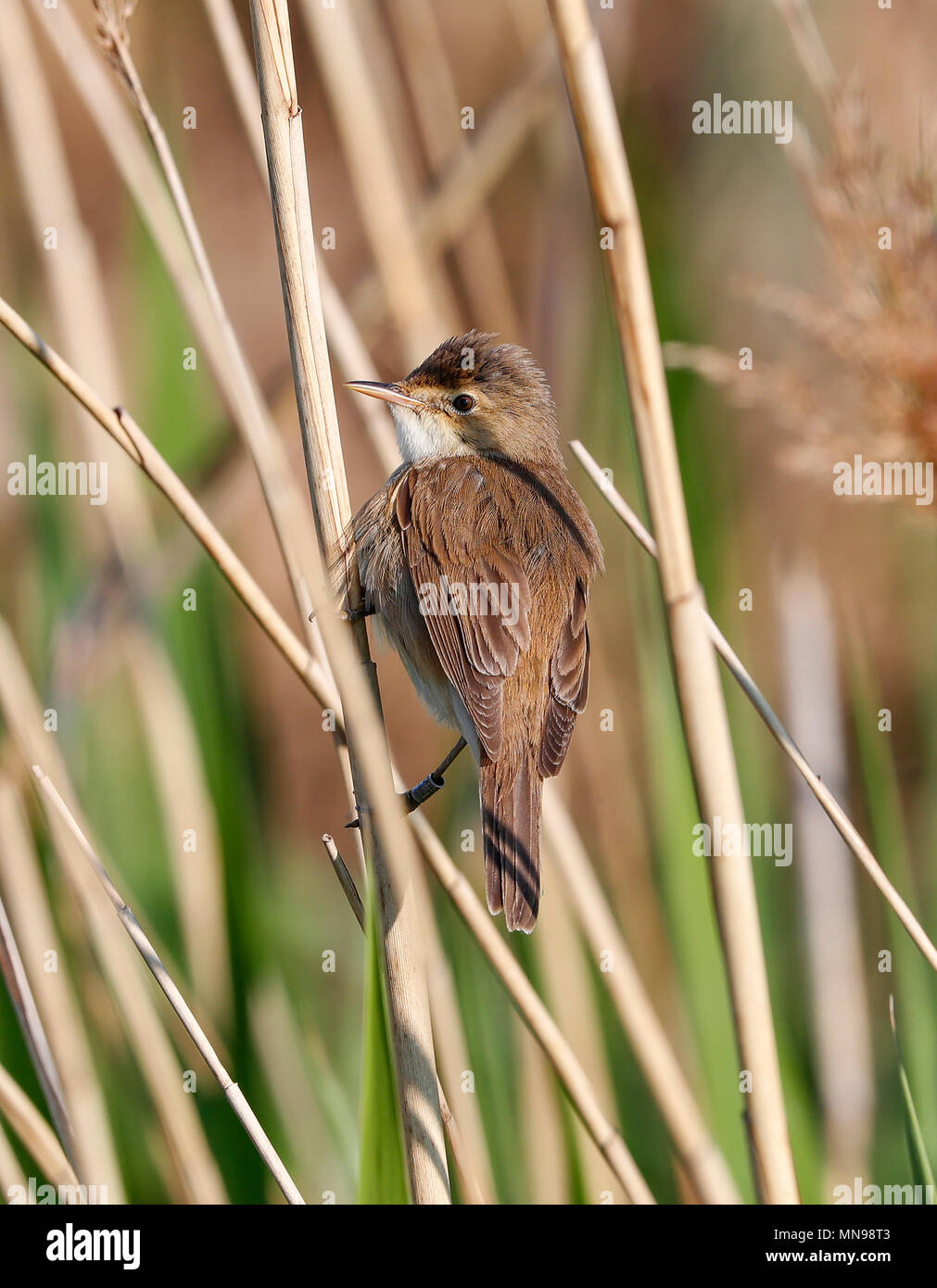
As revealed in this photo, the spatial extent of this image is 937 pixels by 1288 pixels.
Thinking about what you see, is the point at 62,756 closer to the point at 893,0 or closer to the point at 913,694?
the point at 913,694

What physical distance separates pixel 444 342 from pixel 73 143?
169 centimetres

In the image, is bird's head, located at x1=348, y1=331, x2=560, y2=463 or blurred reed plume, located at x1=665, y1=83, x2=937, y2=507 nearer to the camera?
blurred reed plume, located at x1=665, y1=83, x2=937, y2=507

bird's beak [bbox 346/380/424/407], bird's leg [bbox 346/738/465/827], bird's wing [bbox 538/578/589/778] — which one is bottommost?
bird's leg [bbox 346/738/465/827]

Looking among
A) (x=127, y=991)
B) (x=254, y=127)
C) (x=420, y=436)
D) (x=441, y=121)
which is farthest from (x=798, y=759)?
(x=441, y=121)

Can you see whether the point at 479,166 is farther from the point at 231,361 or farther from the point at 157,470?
the point at 157,470

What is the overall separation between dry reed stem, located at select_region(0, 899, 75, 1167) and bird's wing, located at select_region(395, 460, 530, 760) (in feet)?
2.87

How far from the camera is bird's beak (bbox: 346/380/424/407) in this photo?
6.37ft

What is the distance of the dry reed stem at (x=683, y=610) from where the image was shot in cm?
140

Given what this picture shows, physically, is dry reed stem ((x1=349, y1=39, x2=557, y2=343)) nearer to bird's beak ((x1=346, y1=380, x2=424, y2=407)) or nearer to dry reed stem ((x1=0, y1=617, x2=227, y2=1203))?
bird's beak ((x1=346, y1=380, x2=424, y2=407))

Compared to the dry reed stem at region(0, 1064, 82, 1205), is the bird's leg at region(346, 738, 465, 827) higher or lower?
higher

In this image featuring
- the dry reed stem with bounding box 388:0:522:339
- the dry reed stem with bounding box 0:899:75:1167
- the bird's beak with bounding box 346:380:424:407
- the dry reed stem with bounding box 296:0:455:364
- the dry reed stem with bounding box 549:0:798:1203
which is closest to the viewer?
the dry reed stem with bounding box 549:0:798:1203

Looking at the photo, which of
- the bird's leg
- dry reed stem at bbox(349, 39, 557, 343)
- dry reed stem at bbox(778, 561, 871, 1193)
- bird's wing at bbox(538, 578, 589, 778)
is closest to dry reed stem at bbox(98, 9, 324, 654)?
the bird's leg

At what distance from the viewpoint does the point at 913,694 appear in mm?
2590
